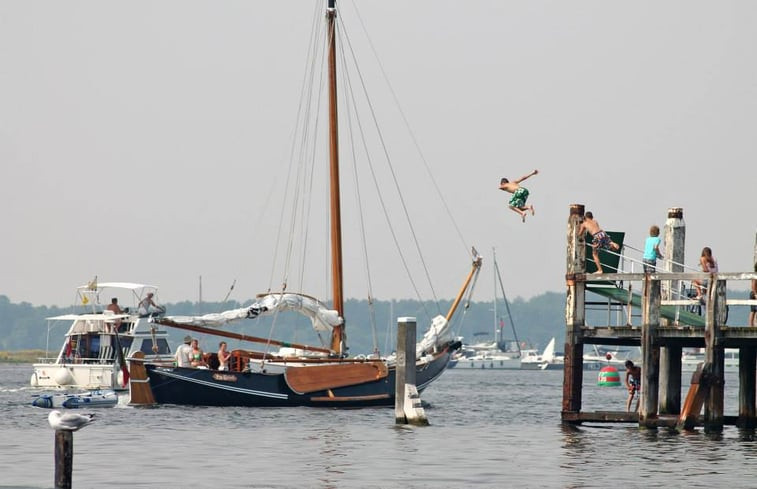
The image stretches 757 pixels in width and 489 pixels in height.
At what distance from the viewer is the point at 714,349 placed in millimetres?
31094

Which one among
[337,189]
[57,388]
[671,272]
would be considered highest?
[337,189]

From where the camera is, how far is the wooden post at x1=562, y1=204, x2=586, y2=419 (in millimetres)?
32781

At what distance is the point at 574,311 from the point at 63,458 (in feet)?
52.7

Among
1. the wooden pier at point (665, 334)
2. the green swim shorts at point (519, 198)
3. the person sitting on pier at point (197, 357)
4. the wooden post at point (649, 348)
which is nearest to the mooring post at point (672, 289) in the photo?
the wooden pier at point (665, 334)

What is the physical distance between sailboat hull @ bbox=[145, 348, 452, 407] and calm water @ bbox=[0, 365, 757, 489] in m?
4.38

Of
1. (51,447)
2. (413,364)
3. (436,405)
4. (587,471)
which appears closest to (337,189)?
(436,405)


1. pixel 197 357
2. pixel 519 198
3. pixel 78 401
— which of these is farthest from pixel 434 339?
pixel 519 198

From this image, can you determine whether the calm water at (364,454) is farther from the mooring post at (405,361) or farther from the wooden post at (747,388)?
the mooring post at (405,361)

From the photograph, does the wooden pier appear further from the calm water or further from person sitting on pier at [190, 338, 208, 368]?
person sitting on pier at [190, 338, 208, 368]

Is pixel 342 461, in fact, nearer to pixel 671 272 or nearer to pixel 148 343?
pixel 671 272

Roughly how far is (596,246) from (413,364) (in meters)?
5.17

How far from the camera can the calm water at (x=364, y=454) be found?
25.1 metres

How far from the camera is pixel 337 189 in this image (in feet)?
181

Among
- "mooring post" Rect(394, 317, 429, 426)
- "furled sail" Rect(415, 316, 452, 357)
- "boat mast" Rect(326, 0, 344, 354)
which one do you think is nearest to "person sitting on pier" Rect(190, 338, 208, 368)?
"boat mast" Rect(326, 0, 344, 354)
